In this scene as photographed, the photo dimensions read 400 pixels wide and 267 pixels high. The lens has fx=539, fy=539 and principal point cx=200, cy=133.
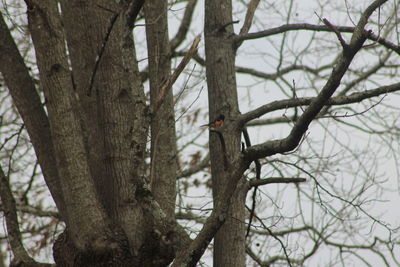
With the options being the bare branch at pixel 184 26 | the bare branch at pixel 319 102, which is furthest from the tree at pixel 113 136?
the bare branch at pixel 184 26

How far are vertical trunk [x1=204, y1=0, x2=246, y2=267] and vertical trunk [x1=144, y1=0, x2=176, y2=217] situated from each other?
1.61 ft

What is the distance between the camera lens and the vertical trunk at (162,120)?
4.13 m

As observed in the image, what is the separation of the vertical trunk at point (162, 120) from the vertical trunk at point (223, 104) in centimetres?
49

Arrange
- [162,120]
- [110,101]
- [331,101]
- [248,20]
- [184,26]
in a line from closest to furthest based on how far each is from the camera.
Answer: [110,101], [331,101], [162,120], [248,20], [184,26]

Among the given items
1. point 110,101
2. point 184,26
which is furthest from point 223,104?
point 184,26

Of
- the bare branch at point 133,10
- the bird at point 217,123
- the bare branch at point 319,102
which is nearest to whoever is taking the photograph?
the bare branch at point 319,102

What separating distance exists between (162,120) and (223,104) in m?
0.65

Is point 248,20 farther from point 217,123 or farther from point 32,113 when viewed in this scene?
point 32,113

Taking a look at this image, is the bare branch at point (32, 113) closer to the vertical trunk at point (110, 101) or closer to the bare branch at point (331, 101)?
the vertical trunk at point (110, 101)

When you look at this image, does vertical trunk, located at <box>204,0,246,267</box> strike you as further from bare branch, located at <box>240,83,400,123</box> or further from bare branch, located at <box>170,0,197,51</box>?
bare branch, located at <box>170,0,197,51</box>

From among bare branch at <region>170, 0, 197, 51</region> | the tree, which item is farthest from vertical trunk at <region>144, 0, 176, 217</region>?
bare branch at <region>170, 0, 197, 51</region>

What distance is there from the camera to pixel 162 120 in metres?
4.50

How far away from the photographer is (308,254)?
21.8 feet

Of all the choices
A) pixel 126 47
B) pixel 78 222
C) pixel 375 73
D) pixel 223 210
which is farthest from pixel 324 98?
pixel 375 73
